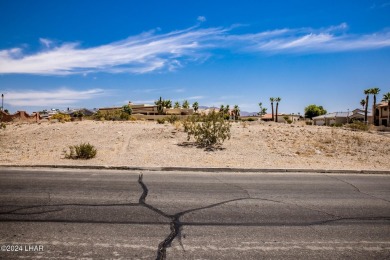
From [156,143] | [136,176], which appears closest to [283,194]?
[136,176]

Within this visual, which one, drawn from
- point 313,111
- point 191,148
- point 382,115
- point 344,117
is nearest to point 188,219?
point 191,148

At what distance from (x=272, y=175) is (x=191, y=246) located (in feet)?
23.6

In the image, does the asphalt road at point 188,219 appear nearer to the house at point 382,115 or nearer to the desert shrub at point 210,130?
the desert shrub at point 210,130

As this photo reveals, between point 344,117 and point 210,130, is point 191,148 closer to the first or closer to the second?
point 210,130

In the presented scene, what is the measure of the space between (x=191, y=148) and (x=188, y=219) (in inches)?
439

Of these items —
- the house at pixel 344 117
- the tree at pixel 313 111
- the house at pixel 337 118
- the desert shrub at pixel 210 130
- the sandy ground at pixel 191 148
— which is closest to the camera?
the sandy ground at pixel 191 148

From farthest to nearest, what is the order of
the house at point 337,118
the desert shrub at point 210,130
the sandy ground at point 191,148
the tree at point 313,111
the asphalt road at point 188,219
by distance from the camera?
1. the tree at point 313,111
2. the house at point 337,118
3. the desert shrub at point 210,130
4. the sandy ground at point 191,148
5. the asphalt road at point 188,219

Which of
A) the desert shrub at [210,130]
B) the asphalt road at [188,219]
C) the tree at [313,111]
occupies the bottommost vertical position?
the asphalt road at [188,219]

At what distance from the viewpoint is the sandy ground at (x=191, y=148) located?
13164 mm

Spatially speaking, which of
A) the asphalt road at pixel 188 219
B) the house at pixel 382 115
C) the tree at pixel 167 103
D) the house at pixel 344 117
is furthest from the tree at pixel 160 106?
the asphalt road at pixel 188 219

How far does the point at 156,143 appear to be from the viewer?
58.2 feet

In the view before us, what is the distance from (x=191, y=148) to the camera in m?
16.5

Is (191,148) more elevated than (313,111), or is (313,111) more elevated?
(313,111)

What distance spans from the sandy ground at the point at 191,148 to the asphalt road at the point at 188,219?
163 inches
